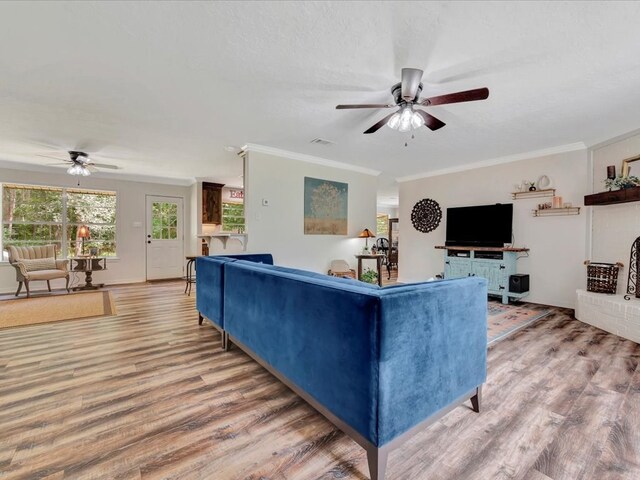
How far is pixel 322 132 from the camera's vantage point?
3814 mm

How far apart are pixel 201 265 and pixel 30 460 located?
6.57 feet

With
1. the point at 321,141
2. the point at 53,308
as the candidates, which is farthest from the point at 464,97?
the point at 53,308

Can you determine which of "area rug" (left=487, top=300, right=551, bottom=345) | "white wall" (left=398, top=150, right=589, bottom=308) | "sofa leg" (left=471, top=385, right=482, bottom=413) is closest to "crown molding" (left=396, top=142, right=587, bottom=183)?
"white wall" (left=398, top=150, right=589, bottom=308)

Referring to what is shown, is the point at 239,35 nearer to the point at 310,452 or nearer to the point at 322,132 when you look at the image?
the point at 322,132

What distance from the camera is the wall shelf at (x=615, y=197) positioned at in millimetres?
3375

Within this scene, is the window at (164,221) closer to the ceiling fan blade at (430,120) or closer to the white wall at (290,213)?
the white wall at (290,213)

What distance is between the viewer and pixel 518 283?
4594mm

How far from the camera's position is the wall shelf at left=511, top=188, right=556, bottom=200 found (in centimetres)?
455

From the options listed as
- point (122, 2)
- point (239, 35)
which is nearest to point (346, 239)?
point (239, 35)

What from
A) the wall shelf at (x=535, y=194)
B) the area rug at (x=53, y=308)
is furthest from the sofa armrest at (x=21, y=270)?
the wall shelf at (x=535, y=194)

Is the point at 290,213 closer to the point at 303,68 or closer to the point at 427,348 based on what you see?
the point at 303,68

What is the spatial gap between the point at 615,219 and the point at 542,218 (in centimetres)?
87

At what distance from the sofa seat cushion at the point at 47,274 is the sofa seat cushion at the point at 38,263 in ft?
0.43

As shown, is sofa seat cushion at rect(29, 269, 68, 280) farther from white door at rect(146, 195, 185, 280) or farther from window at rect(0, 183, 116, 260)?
white door at rect(146, 195, 185, 280)
